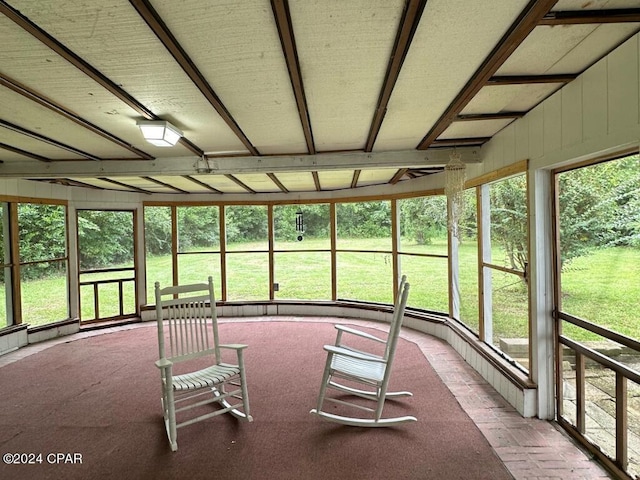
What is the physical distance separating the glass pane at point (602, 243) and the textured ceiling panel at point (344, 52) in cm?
150

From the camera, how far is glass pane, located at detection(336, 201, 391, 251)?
6.03 m

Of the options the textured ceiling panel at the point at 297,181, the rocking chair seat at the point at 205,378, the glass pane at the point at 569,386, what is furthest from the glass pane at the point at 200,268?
the glass pane at the point at 569,386

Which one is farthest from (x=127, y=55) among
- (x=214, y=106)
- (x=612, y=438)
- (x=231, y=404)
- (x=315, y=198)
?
(x=315, y=198)

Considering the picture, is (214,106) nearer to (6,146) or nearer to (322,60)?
(322,60)

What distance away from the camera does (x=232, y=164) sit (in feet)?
12.6

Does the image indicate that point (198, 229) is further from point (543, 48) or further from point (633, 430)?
point (633, 430)


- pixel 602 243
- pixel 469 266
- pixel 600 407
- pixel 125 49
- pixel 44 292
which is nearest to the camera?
pixel 125 49

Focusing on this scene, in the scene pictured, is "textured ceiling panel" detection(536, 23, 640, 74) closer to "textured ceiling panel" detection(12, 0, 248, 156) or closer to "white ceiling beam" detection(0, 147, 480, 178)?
"white ceiling beam" detection(0, 147, 480, 178)

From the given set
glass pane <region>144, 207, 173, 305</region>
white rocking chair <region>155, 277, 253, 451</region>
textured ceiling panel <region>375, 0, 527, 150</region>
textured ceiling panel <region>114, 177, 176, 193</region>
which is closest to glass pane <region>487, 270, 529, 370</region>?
textured ceiling panel <region>375, 0, 527, 150</region>

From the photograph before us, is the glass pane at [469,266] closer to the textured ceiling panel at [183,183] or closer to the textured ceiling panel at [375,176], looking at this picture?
the textured ceiling panel at [375,176]

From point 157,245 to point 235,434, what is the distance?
479 cm

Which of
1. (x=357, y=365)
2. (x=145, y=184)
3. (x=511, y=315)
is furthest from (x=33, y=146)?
(x=511, y=315)

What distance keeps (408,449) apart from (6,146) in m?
4.26

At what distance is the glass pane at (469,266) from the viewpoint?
406 cm
